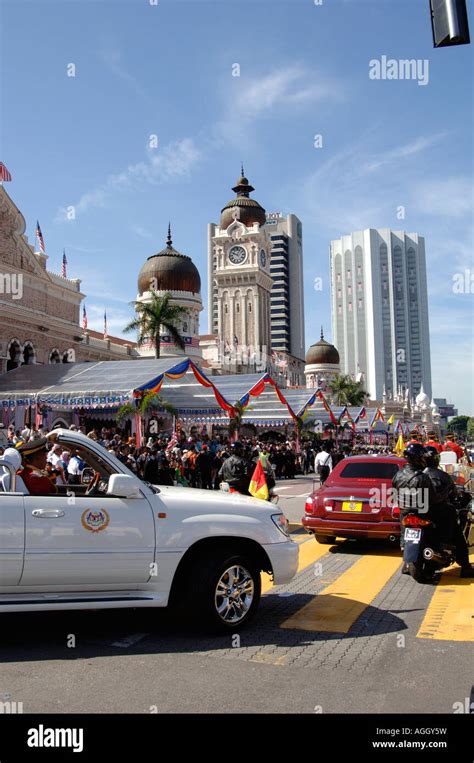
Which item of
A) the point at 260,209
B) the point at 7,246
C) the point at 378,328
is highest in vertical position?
the point at 260,209

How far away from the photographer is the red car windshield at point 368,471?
33.8 feet

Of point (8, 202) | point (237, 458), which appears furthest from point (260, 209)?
point (237, 458)

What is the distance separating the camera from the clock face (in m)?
115

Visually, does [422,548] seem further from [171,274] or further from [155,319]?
[171,274]

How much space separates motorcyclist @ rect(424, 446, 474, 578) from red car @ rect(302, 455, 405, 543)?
161 cm

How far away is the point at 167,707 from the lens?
3887 mm

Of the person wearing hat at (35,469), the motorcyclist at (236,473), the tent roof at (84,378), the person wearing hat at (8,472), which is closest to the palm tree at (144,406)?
the tent roof at (84,378)

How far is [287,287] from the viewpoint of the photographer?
521 ft

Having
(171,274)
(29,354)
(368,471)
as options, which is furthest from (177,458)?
(171,274)

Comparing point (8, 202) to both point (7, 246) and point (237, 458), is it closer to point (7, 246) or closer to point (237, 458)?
point (7, 246)

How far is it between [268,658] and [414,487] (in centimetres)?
326

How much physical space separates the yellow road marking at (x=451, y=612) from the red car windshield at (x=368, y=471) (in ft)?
8.30

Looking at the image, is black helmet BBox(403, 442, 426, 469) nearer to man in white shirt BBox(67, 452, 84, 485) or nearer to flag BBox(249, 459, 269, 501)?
flag BBox(249, 459, 269, 501)

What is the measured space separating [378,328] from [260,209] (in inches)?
2787
